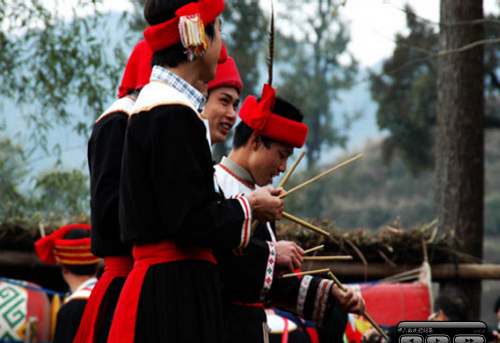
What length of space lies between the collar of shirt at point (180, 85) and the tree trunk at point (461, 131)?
4.87m

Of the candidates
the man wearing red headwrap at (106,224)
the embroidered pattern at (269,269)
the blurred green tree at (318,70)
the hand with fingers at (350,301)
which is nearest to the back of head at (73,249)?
the man wearing red headwrap at (106,224)

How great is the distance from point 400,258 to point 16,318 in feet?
9.46

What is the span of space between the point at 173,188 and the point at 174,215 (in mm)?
80

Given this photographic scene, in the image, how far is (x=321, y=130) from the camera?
3312cm

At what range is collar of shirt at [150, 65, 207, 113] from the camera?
2.54 metres

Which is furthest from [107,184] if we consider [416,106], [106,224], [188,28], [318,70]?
[318,70]

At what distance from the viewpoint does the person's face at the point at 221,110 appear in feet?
12.5

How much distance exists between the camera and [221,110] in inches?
153

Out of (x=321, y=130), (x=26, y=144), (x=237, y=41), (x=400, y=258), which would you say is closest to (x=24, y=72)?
(x=26, y=144)

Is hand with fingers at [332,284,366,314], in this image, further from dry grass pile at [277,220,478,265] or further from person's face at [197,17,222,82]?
dry grass pile at [277,220,478,265]

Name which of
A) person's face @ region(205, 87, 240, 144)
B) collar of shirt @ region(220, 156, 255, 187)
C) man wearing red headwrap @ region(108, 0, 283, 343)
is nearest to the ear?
collar of shirt @ region(220, 156, 255, 187)

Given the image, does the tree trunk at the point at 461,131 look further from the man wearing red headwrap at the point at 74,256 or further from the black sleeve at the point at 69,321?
the black sleeve at the point at 69,321

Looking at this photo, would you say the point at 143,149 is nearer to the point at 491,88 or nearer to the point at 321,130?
the point at 491,88

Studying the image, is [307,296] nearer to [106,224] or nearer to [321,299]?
[321,299]
